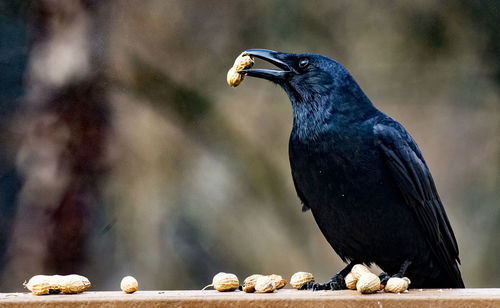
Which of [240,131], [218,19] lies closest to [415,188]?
[240,131]

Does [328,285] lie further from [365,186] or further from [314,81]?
[314,81]

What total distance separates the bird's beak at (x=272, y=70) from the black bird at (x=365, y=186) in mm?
129

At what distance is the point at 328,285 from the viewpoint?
319cm

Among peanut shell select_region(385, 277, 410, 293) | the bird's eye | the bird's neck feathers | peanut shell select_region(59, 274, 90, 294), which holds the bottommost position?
peanut shell select_region(385, 277, 410, 293)

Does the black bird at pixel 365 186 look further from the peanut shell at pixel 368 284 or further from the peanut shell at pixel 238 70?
the peanut shell at pixel 368 284

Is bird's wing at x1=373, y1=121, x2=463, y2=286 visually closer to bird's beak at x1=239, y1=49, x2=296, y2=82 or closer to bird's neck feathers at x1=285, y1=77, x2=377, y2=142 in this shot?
bird's neck feathers at x1=285, y1=77, x2=377, y2=142

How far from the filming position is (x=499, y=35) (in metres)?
5.90

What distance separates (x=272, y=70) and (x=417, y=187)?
869mm

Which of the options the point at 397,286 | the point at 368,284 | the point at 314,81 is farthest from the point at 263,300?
the point at 314,81

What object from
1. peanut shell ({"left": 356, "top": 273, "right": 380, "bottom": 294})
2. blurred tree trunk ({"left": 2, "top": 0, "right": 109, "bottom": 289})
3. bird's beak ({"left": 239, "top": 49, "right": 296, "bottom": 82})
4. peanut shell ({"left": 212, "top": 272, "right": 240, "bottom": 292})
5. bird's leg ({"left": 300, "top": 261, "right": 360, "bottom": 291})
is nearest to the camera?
peanut shell ({"left": 356, "top": 273, "right": 380, "bottom": 294})

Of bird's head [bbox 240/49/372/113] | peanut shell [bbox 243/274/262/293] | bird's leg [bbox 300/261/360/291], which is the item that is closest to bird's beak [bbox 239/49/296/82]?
bird's head [bbox 240/49/372/113]

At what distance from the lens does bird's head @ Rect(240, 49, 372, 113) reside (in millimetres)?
3396

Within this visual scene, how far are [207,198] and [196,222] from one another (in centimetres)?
20

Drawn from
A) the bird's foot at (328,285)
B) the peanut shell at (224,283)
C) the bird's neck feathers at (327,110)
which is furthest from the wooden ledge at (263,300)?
the bird's neck feathers at (327,110)
